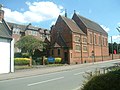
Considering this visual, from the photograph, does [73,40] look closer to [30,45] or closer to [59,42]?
[59,42]

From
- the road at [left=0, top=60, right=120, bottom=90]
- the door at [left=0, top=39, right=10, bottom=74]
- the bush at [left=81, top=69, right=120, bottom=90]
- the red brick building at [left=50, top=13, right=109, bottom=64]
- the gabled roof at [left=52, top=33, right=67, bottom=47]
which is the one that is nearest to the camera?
the bush at [left=81, top=69, right=120, bottom=90]

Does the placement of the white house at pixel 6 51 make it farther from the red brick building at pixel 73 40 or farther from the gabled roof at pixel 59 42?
the gabled roof at pixel 59 42

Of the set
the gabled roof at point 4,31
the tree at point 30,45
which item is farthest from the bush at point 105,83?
the tree at point 30,45

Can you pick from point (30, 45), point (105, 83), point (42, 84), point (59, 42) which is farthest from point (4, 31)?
point (59, 42)

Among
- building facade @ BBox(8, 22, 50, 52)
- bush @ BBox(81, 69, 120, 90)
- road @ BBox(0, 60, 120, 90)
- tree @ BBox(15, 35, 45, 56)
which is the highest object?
building facade @ BBox(8, 22, 50, 52)

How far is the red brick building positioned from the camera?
58750 millimetres

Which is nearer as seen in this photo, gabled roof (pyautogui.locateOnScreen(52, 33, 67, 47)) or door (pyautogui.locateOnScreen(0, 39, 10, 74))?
door (pyautogui.locateOnScreen(0, 39, 10, 74))

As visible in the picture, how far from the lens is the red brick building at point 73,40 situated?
193 feet

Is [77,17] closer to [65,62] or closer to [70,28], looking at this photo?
[70,28]

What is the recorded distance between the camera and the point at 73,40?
6106 centimetres

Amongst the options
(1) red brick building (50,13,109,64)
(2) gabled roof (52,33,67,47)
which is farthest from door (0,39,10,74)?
(2) gabled roof (52,33,67,47)

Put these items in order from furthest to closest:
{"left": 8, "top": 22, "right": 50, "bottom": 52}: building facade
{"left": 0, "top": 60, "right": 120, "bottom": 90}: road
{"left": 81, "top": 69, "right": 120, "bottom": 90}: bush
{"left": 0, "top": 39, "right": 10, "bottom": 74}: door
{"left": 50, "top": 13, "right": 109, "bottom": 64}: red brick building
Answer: {"left": 8, "top": 22, "right": 50, "bottom": 52}: building facade < {"left": 50, "top": 13, "right": 109, "bottom": 64}: red brick building < {"left": 0, "top": 39, "right": 10, "bottom": 74}: door < {"left": 0, "top": 60, "right": 120, "bottom": 90}: road < {"left": 81, "top": 69, "right": 120, "bottom": 90}: bush

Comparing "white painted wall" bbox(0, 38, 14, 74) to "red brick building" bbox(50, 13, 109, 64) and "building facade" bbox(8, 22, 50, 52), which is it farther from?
"building facade" bbox(8, 22, 50, 52)

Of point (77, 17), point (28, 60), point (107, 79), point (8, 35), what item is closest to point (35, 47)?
point (28, 60)
